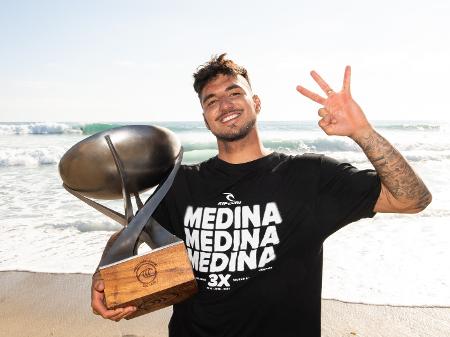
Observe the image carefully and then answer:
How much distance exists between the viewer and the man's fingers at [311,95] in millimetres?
1909

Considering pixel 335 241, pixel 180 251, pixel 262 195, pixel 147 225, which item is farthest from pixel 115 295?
pixel 335 241

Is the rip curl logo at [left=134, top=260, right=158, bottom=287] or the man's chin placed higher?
the man's chin

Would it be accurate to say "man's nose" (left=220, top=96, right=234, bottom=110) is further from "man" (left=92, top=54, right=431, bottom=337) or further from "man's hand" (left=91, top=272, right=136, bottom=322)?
"man's hand" (left=91, top=272, right=136, bottom=322)

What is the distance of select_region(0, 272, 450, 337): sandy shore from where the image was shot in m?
3.57

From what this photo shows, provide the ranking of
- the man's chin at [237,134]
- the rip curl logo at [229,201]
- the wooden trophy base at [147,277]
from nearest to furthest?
the wooden trophy base at [147,277] → the rip curl logo at [229,201] → the man's chin at [237,134]

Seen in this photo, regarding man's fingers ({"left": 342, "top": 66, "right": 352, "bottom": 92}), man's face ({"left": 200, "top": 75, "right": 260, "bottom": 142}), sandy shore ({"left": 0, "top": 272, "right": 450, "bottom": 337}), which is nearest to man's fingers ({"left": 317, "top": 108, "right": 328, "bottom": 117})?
man's fingers ({"left": 342, "top": 66, "right": 352, "bottom": 92})

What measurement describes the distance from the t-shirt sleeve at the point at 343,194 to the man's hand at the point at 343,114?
0.54ft

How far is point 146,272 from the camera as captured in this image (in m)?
1.57

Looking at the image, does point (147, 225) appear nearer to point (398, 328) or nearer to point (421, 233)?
point (398, 328)

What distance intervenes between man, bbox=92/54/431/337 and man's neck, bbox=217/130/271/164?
0.09m

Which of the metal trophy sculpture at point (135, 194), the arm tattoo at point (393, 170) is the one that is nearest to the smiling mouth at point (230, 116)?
the metal trophy sculpture at point (135, 194)

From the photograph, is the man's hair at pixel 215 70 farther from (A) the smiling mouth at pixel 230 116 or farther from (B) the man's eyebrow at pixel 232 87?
(A) the smiling mouth at pixel 230 116

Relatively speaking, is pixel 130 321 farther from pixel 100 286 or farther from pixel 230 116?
pixel 230 116

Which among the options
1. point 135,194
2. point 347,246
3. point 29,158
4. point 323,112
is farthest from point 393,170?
point 29,158
